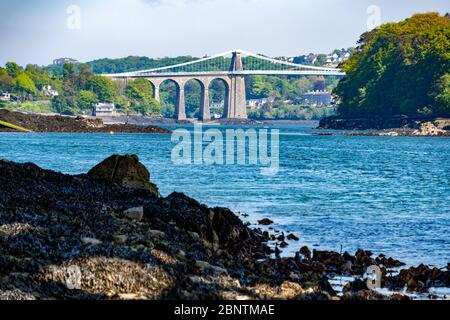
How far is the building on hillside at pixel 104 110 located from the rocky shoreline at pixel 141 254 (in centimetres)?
14040

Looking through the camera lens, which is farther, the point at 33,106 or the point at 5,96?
the point at 5,96

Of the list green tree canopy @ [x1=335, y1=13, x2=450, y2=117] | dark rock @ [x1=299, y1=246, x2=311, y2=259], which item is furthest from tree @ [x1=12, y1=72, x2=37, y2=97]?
dark rock @ [x1=299, y1=246, x2=311, y2=259]

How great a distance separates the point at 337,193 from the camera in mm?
30547

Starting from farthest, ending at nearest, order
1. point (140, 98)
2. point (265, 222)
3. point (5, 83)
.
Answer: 1. point (140, 98)
2. point (5, 83)
3. point (265, 222)

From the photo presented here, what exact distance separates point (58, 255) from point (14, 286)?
1.31m

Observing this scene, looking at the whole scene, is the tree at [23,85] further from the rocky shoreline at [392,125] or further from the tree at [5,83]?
the rocky shoreline at [392,125]

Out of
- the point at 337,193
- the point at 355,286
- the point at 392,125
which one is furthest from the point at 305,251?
the point at 392,125

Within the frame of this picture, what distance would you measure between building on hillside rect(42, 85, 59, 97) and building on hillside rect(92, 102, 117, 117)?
23.6 ft

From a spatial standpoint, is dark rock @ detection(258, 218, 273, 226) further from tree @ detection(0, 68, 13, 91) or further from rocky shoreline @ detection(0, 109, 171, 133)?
tree @ detection(0, 68, 13, 91)

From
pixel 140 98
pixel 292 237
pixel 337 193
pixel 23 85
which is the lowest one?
pixel 140 98

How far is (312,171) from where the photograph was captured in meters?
42.6

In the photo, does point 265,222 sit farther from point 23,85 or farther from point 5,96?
point 23,85

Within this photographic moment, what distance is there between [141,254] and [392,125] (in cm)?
9736

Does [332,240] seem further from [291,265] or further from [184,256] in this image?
[184,256]
